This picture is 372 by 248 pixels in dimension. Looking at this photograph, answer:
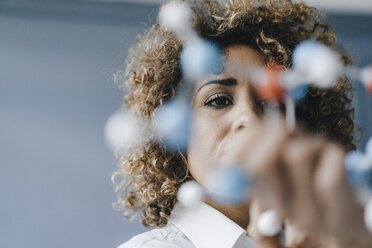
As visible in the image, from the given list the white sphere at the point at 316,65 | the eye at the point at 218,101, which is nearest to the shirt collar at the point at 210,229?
the eye at the point at 218,101

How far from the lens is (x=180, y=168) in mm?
602

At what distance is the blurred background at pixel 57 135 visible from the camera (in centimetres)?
90

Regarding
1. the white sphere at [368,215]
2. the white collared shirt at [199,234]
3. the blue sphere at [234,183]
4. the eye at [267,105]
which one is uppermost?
the eye at [267,105]

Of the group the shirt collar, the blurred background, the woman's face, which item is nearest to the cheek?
the woman's face

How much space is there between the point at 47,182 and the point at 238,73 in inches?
25.0

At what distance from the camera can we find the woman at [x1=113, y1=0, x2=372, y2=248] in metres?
0.20

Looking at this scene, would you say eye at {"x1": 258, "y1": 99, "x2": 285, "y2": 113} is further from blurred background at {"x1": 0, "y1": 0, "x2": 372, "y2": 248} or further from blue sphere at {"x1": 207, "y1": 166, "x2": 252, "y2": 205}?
blurred background at {"x1": 0, "y1": 0, "x2": 372, "y2": 248}

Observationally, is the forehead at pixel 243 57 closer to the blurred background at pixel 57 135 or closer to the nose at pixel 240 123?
the nose at pixel 240 123

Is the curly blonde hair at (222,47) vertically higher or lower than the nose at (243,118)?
higher

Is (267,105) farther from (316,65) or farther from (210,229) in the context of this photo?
(210,229)

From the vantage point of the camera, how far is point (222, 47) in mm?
542

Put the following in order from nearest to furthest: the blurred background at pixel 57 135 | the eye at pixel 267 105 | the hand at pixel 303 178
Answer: the hand at pixel 303 178, the eye at pixel 267 105, the blurred background at pixel 57 135

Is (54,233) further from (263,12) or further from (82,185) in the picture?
(263,12)

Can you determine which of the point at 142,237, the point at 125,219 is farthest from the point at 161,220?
the point at 125,219
